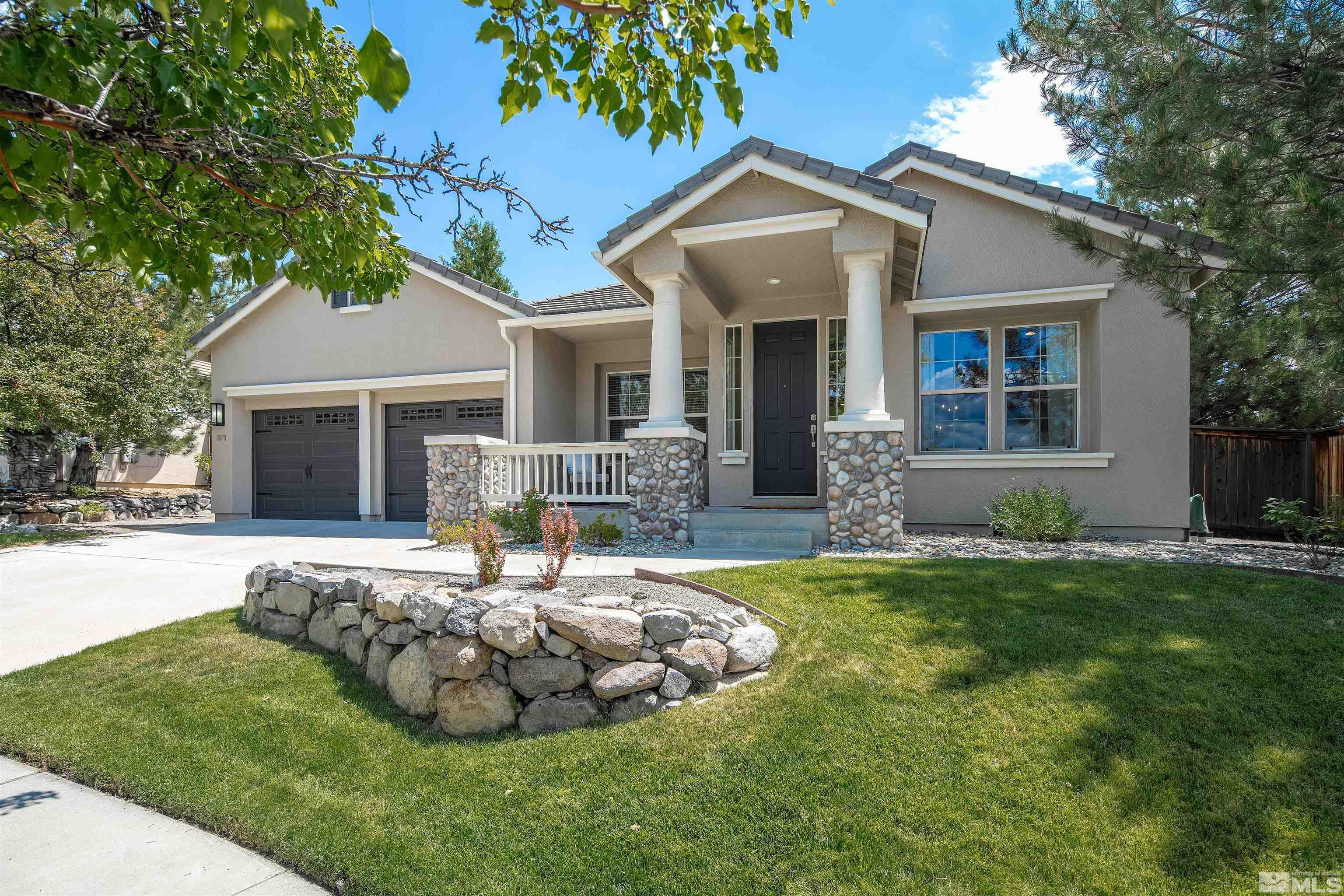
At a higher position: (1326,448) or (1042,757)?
(1326,448)

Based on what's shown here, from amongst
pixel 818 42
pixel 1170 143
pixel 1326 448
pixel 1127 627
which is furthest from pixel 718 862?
pixel 1326 448

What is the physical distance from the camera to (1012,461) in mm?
8195

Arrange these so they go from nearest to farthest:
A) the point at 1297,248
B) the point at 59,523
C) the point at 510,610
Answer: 1. the point at 510,610
2. the point at 1297,248
3. the point at 59,523

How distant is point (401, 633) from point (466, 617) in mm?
589

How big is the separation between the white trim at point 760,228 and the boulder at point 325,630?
505 centimetres

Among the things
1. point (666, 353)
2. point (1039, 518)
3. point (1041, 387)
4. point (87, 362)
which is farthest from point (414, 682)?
point (87, 362)

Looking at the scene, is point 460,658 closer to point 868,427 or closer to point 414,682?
point 414,682

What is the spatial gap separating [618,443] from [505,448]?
1666mm

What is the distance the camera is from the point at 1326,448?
9.05 metres

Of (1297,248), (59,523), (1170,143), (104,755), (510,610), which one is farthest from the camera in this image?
(59,523)

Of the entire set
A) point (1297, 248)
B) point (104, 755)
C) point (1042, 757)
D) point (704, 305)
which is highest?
point (704, 305)

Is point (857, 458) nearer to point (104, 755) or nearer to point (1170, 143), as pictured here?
point (1170, 143)

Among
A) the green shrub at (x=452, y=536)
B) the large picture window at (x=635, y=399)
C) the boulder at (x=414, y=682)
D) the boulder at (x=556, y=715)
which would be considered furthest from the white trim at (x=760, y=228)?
the boulder at (x=556, y=715)

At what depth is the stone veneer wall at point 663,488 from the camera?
7355mm
